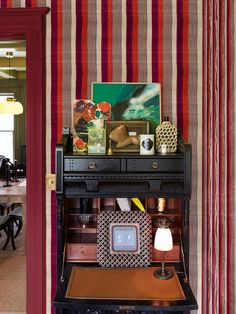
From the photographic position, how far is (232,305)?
196 cm

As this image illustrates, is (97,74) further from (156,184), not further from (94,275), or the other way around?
(94,275)

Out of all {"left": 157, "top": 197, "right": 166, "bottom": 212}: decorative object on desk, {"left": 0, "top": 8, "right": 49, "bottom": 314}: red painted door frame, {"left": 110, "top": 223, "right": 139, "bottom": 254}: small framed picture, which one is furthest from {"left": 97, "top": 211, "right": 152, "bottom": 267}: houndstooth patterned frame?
{"left": 0, "top": 8, "right": 49, "bottom": 314}: red painted door frame

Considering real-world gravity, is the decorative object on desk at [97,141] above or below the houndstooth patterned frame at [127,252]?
above

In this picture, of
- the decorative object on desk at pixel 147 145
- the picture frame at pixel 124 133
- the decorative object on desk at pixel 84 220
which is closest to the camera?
the decorative object on desk at pixel 147 145

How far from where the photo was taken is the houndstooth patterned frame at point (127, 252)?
94.3 inches

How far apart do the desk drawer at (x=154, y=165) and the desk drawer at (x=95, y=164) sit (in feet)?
0.29

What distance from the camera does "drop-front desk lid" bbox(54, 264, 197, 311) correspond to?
1939 millimetres

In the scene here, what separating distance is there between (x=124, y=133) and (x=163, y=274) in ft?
3.03

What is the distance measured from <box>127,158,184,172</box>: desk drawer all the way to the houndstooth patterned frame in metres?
0.38

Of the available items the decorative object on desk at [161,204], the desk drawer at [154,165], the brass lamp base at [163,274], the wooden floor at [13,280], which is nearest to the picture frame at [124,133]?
the desk drawer at [154,165]

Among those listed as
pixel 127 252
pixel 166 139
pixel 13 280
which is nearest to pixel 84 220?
pixel 127 252

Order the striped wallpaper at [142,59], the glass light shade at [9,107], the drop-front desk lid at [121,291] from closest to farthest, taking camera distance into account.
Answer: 1. the drop-front desk lid at [121,291]
2. the striped wallpaper at [142,59]
3. the glass light shade at [9,107]

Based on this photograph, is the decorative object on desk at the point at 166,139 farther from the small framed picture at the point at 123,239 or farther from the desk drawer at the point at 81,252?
the desk drawer at the point at 81,252

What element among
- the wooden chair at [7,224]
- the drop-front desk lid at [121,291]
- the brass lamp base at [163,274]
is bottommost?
the wooden chair at [7,224]
